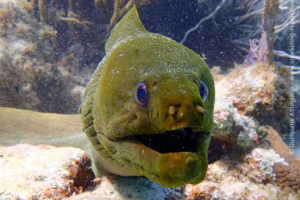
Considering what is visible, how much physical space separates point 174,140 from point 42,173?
1332 mm

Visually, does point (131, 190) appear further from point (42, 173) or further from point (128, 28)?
point (128, 28)

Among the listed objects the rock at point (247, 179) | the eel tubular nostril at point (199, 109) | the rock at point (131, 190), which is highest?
the eel tubular nostril at point (199, 109)

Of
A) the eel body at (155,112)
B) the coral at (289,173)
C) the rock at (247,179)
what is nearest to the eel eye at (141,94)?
the eel body at (155,112)

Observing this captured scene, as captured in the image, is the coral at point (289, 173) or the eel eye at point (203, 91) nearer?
the eel eye at point (203, 91)

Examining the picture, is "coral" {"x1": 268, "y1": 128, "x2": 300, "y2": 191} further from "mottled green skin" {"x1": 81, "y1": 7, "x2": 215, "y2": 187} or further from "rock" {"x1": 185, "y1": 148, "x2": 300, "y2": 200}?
"mottled green skin" {"x1": 81, "y1": 7, "x2": 215, "y2": 187}

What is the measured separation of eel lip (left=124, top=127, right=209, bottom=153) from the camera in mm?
1489

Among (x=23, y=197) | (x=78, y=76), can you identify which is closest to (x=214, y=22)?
(x=78, y=76)

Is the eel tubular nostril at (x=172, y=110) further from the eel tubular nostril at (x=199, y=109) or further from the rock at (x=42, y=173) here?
the rock at (x=42, y=173)

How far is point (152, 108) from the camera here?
1.40 metres

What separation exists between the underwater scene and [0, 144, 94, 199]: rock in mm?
11

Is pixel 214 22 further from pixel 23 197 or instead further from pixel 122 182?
pixel 23 197

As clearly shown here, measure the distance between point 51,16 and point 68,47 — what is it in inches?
41.2

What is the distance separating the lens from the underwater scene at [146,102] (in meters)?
1.48

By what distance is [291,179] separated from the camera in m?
3.06
